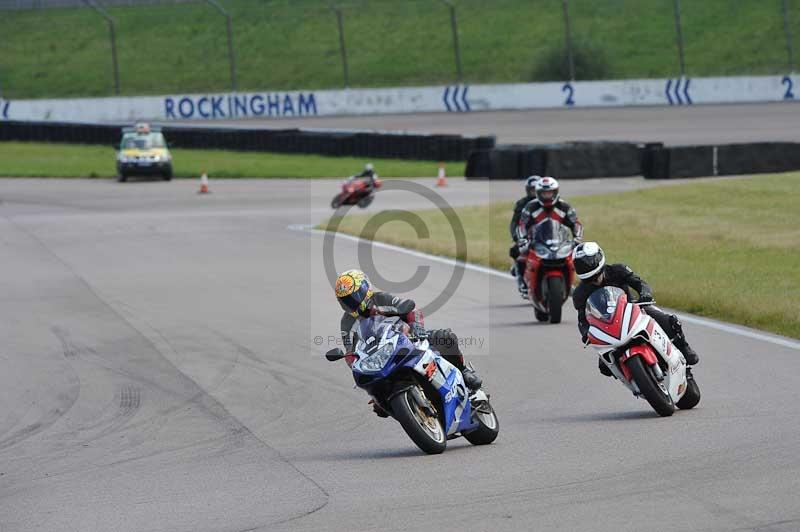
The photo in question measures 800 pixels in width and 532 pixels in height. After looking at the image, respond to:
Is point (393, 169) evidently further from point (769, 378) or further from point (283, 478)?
point (283, 478)

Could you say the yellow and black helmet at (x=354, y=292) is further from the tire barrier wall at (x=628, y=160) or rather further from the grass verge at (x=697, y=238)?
the tire barrier wall at (x=628, y=160)

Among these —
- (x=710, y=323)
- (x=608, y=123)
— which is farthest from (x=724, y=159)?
(x=710, y=323)

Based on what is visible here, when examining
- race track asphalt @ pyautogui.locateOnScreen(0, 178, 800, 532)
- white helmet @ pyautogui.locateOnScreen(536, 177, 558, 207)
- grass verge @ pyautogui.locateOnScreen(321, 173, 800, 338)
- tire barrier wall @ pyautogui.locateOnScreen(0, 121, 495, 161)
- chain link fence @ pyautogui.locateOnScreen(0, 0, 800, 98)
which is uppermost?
chain link fence @ pyautogui.locateOnScreen(0, 0, 800, 98)

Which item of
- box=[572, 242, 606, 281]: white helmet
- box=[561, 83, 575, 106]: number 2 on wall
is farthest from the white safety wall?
box=[572, 242, 606, 281]: white helmet

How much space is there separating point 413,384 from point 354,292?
727 millimetres

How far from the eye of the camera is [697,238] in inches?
933

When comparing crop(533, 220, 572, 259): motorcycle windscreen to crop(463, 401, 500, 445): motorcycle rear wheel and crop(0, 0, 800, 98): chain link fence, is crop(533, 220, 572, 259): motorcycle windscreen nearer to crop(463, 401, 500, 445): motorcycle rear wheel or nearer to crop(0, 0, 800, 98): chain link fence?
crop(463, 401, 500, 445): motorcycle rear wheel

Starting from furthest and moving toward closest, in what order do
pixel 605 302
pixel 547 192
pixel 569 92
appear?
pixel 569 92 → pixel 547 192 → pixel 605 302

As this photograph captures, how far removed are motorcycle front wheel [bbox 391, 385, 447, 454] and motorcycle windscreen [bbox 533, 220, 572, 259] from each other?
6719mm

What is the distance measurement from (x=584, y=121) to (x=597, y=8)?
1890 cm

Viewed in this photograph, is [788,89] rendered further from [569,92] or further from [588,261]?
[588,261]

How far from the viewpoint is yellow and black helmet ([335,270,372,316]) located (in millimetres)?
9008

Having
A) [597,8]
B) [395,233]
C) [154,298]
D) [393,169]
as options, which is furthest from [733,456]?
[597,8]

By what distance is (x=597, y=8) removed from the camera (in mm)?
68312
